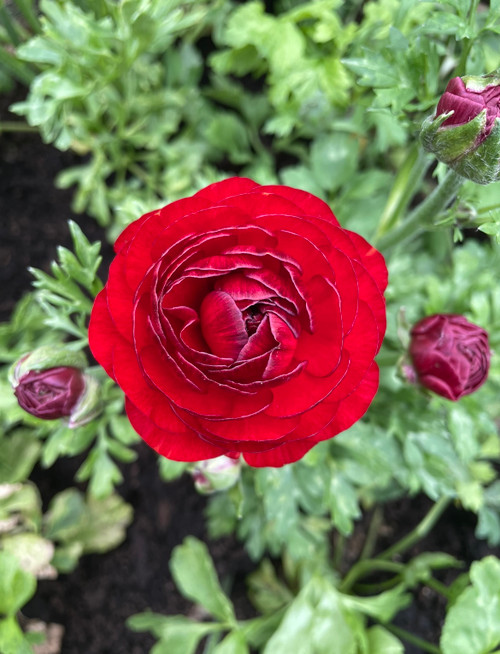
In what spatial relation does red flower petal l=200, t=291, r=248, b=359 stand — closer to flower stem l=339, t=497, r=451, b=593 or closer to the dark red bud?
the dark red bud

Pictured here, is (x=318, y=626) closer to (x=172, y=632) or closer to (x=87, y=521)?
(x=172, y=632)

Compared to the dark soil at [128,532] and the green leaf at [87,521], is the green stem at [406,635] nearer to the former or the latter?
the dark soil at [128,532]

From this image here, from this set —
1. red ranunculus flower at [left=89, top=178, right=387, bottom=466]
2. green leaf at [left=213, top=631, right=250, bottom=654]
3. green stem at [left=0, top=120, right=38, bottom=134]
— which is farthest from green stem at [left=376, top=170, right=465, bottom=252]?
green stem at [left=0, top=120, right=38, bottom=134]

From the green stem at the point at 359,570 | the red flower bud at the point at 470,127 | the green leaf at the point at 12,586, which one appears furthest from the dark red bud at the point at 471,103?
the green stem at the point at 359,570

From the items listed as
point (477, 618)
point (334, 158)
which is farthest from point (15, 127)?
point (477, 618)

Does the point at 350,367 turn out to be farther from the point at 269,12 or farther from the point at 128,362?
the point at 269,12

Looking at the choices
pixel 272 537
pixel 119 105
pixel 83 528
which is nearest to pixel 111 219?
pixel 119 105
